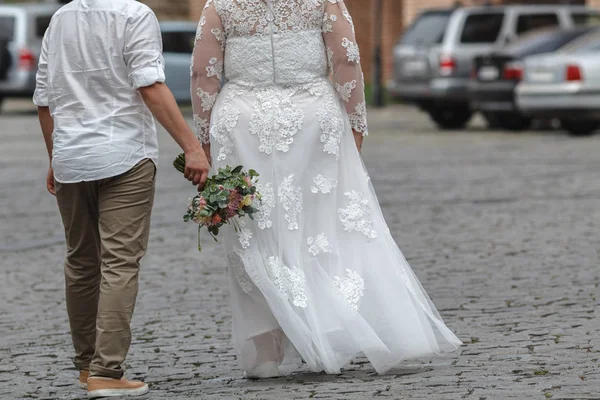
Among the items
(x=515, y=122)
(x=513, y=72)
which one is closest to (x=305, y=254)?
(x=513, y=72)

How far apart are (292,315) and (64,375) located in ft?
3.41

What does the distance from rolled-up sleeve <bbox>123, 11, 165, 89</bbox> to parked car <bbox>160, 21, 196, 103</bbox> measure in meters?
23.4

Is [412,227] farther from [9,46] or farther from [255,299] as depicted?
[9,46]

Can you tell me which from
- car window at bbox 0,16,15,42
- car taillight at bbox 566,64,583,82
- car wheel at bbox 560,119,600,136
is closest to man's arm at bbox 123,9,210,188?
car taillight at bbox 566,64,583,82

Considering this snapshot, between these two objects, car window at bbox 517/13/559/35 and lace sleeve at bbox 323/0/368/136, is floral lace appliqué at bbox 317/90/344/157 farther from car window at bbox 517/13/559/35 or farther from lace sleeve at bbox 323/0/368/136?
car window at bbox 517/13/559/35

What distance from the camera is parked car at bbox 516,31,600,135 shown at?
20.2 m

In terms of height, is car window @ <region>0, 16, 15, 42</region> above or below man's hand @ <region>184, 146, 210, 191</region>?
below

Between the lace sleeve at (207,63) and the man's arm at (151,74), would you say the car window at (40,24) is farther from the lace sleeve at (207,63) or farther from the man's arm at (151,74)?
the man's arm at (151,74)

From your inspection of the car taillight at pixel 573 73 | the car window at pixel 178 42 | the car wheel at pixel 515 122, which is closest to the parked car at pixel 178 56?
the car window at pixel 178 42

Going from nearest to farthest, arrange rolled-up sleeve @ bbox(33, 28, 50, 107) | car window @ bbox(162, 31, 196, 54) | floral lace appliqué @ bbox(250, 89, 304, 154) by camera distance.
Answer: rolled-up sleeve @ bbox(33, 28, 50, 107) < floral lace appliqué @ bbox(250, 89, 304, 154) < car window @ bbox(162, 31, 196, 54)

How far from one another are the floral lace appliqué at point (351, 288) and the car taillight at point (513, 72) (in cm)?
1590

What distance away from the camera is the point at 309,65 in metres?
5.66

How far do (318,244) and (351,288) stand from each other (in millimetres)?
212

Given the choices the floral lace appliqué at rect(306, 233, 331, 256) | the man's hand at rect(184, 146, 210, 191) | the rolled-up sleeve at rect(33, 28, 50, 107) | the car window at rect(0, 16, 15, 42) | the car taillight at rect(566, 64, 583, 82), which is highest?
the rolled-up sleeve at rect(33, 28, 50, 107)
